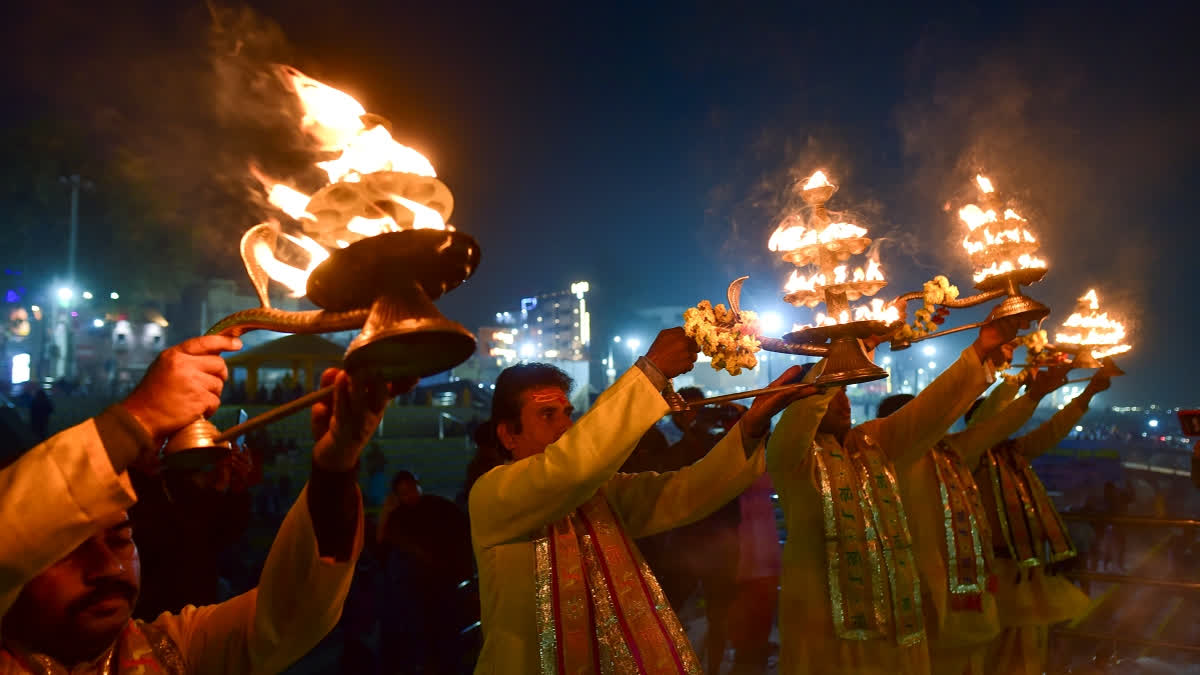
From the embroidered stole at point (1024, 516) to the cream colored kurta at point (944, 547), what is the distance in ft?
1.64

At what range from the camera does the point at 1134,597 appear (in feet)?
27.9

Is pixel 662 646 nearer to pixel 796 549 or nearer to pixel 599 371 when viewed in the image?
pixel 796 549

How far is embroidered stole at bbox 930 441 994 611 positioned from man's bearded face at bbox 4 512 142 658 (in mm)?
4425

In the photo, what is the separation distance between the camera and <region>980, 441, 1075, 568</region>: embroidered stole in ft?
17.0

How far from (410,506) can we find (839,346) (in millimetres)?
3810

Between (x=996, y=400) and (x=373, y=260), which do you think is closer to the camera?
(x=373, y=260)

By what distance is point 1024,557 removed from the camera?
5.09m

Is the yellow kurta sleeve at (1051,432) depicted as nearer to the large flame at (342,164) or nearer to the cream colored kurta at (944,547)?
the cream colored kurta at (944,547)

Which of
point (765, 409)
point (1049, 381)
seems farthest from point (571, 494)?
point (1049, 381)

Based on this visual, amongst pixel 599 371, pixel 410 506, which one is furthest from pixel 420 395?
pixel 599 371

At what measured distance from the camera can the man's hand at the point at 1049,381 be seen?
5168 mm

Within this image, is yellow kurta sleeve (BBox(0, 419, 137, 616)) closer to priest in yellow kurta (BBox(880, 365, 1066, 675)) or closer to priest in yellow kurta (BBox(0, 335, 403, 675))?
priest in yellow kurta (BBox(0, 335, 403, 675))

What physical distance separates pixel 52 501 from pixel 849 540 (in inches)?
135

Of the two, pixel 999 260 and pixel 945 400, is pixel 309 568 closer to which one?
pixel 945 400
